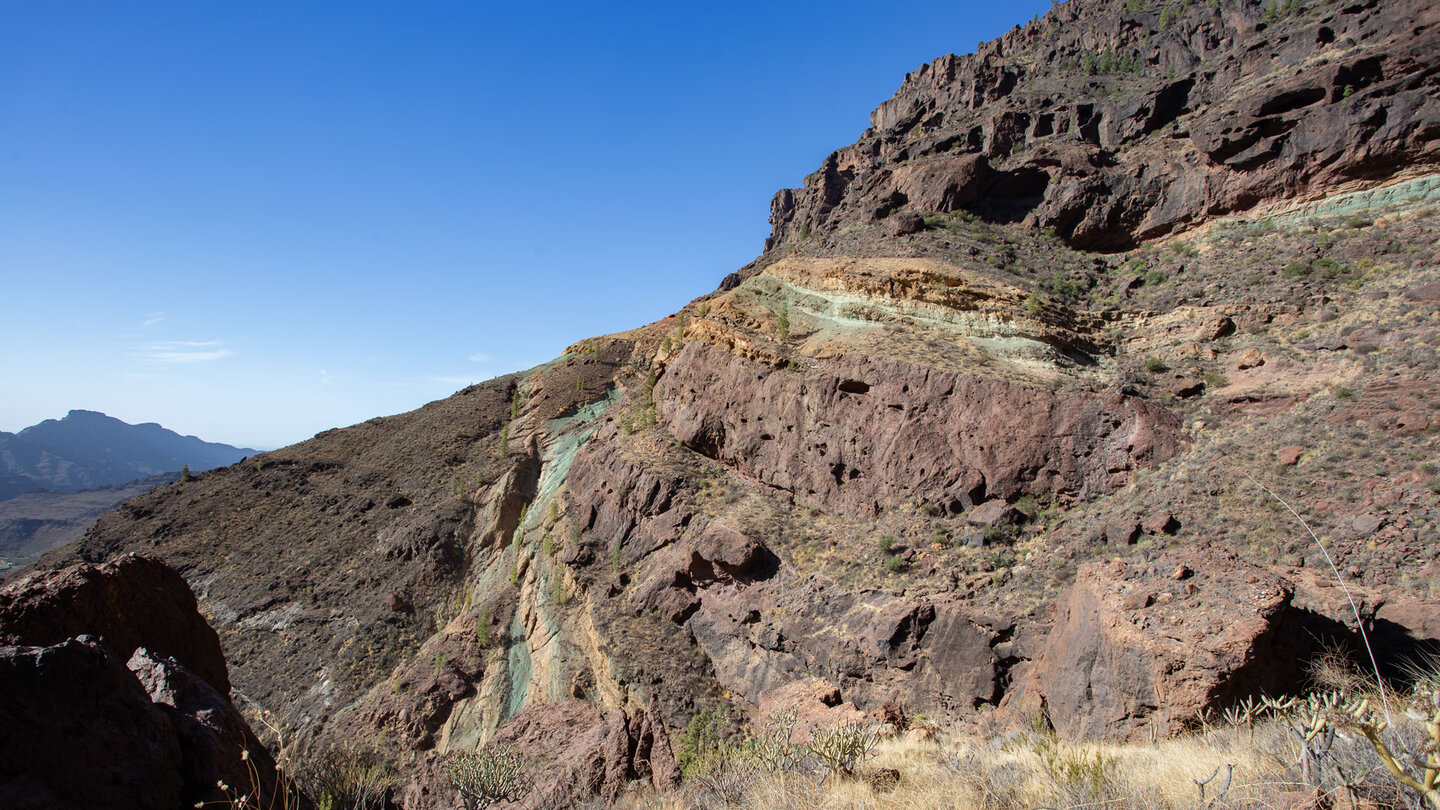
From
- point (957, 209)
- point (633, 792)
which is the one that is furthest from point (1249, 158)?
point (633, 792)

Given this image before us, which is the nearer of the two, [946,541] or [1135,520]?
[1135,520]

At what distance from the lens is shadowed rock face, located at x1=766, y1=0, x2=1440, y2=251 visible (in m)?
21.7

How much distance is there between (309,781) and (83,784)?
9.80 feet

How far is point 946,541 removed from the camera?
16.9 m

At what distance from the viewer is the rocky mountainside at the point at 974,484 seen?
11852 mm

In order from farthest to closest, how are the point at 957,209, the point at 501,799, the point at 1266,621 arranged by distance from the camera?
the point at 957,209, the point at 501,799, the point at 1266,621

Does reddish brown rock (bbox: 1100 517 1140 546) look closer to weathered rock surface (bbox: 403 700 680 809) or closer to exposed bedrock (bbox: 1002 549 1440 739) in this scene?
exposed bedrock (bbox: 1002 549 1440 739)

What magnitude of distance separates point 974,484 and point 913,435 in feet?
7.42

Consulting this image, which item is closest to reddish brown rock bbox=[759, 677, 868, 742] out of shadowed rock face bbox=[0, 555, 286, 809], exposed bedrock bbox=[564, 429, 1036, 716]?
exposed bedrock bbox=[564, 429, 1036, 716]

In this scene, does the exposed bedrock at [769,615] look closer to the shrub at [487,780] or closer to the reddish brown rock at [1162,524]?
the reddish brown rock at [1162,524]

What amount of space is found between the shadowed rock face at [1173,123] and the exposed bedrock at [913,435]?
12703mm

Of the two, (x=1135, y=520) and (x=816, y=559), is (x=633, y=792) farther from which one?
(x=1135, y=520)

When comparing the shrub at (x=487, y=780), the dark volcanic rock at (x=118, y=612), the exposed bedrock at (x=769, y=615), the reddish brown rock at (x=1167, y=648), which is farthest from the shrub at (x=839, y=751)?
the dark volcanic rock at (x=118, y=612)

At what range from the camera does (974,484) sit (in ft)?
58.9
